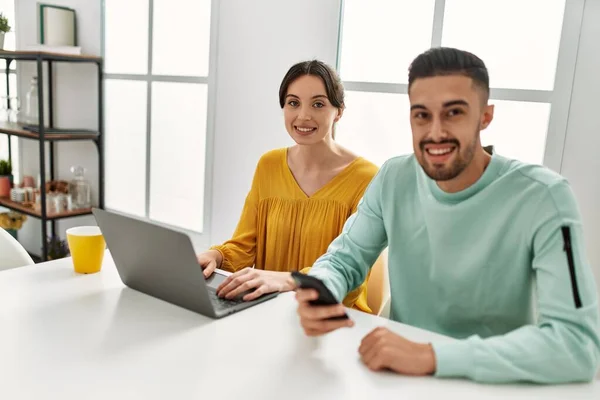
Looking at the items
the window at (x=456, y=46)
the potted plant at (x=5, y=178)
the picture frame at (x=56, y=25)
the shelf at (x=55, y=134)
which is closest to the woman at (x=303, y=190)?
the window at (x=456, y=46)

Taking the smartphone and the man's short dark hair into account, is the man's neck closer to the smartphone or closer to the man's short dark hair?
the man's short dark hair

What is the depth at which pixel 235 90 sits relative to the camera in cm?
246

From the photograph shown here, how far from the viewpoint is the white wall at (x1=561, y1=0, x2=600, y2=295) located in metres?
1.60

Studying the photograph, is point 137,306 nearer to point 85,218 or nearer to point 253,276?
point 253,276

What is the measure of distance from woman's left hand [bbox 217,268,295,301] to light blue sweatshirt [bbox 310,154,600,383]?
0.27 ft

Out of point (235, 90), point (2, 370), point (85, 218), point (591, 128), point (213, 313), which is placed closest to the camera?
point (2, 370)

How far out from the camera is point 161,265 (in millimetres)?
1050

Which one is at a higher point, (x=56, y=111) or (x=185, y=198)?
(x=56, y=111)

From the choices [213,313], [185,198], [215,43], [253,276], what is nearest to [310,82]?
[253,276]

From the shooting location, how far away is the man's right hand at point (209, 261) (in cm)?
129

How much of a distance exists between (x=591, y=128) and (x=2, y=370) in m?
1.65

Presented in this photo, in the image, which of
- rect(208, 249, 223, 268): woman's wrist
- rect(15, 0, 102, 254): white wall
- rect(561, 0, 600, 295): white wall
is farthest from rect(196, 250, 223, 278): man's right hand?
rect(15, 0, 102, 254): white wall

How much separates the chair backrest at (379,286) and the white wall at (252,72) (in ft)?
3.04

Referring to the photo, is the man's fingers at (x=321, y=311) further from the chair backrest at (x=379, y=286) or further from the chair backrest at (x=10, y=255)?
the chair backrest at (x=10, y=255)
